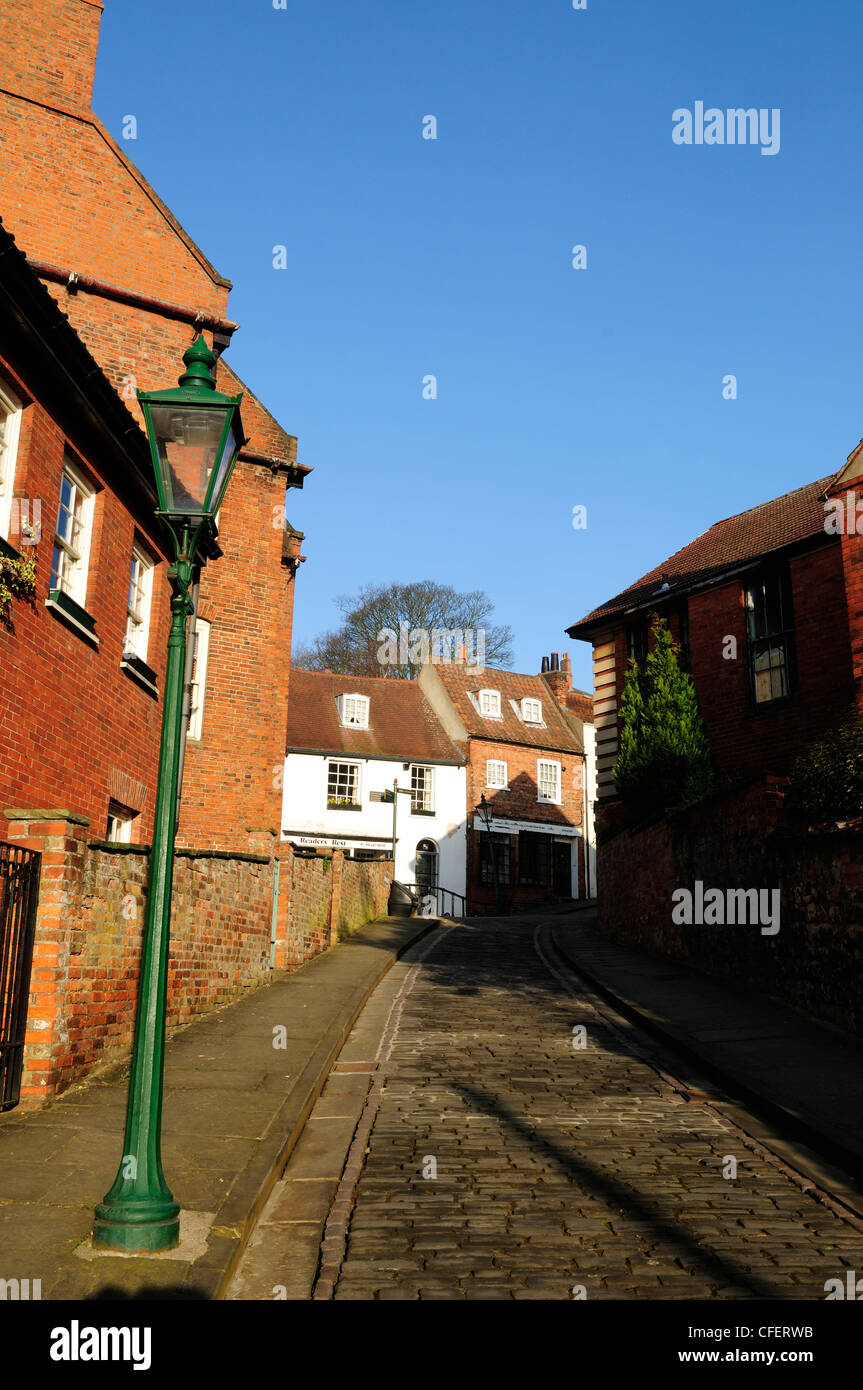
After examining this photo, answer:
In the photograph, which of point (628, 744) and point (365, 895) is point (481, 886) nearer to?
point (365, 895)

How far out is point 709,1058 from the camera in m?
10.4

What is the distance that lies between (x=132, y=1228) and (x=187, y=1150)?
78.6 inches

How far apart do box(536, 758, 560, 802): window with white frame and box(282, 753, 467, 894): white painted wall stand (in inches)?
166

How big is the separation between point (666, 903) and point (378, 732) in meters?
23.8

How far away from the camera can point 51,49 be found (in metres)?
16.7

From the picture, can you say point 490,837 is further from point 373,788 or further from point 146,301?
point 146,301

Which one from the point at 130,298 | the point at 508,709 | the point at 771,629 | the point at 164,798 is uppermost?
the point at 130,298

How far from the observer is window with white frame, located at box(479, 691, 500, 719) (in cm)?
4378

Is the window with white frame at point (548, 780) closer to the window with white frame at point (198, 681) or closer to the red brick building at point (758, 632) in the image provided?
the red brick building at point (758, 632)

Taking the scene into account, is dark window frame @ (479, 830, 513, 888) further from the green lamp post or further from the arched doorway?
the green lamp post

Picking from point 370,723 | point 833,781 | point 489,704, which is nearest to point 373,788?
point 370,723

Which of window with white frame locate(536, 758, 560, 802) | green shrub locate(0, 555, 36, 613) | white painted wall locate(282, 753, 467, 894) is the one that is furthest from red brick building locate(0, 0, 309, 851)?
window with white frame locate(536, 758, 560, 802)
